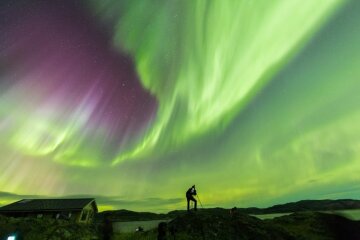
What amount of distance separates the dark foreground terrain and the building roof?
1646cm

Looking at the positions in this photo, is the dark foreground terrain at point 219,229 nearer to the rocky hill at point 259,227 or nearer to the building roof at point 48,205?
the rocky hill at point 259,227

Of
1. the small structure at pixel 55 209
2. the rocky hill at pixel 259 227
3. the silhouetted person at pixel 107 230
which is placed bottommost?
the silhouetted person at pixel 107 230

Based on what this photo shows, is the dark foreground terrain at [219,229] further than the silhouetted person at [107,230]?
Yes

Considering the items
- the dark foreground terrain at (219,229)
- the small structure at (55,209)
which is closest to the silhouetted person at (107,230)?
the dark foreground terrain at (219,229)

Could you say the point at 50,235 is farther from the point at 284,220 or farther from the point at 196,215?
the point at 284,220

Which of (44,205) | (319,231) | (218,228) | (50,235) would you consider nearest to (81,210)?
(44,205)

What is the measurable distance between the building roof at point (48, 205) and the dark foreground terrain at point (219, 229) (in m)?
16.5

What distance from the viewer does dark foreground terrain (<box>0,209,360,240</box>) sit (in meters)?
29.1

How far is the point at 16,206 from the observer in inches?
2188

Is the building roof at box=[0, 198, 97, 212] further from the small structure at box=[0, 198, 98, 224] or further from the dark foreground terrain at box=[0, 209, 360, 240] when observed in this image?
the dark foreground terrain at box=[0, 209, 360, 240]

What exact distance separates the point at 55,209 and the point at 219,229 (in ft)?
123

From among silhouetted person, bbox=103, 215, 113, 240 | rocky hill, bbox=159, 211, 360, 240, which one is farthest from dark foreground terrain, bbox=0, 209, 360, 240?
silhouetted person, bbox=103, 215, 113, 240

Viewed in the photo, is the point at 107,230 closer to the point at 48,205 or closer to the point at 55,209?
the point at 55,209

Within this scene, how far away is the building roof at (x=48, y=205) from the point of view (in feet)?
172
